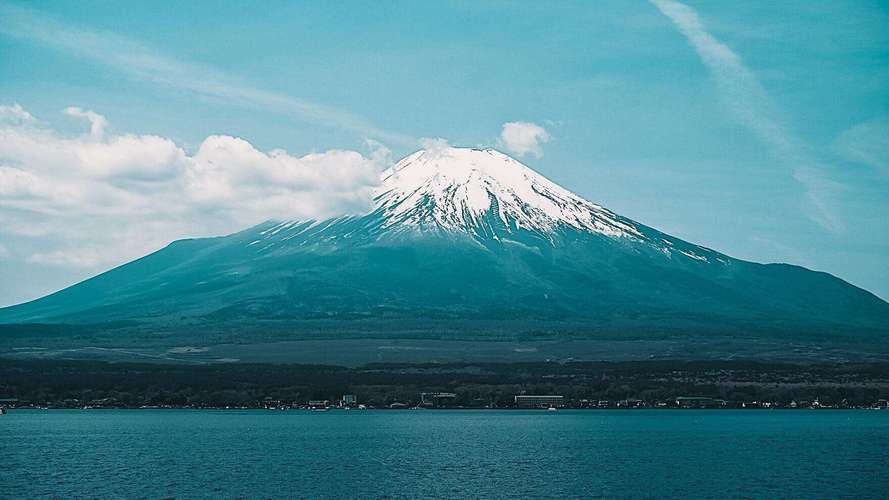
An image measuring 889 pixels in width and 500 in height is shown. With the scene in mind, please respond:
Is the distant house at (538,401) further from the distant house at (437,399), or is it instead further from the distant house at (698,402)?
the distant house at (698,402)

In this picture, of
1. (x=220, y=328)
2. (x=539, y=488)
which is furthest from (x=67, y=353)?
(x=539, y=488)

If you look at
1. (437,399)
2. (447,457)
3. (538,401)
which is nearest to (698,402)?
(538,401)

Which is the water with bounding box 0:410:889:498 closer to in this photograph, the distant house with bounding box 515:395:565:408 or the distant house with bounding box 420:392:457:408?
the distant house with bounding box 420:392:457:408

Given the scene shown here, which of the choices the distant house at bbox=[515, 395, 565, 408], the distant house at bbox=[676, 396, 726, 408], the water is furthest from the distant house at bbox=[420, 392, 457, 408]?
the distant house at bbox=[676, 396, 726, 408]

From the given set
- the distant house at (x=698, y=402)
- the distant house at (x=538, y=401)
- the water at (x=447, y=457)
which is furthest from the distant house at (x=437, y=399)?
the distant house at (x=698, y=402)

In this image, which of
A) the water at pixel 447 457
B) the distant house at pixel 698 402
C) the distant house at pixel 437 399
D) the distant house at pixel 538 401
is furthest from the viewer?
the distant house at pixel 538 401

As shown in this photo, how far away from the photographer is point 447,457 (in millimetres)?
65875

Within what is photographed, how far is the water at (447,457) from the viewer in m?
51.4

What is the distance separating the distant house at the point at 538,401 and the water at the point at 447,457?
28.7 ft

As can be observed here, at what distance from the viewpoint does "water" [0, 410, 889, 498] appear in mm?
51438

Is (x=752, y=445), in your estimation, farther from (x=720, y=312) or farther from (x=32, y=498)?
(x=720, y=312)

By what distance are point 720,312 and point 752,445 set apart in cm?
12655

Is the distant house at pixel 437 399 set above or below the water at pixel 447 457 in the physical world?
above

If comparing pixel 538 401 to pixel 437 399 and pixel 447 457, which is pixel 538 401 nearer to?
pixel 437 399
